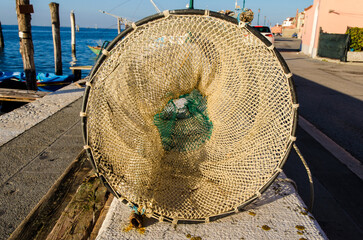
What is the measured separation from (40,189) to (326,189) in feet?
10.4

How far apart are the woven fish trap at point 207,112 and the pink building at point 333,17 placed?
2038 centimetres

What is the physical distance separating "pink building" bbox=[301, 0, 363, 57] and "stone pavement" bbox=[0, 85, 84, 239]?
19302mm

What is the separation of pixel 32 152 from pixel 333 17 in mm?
21935

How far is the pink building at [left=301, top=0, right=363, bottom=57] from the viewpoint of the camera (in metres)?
19.6

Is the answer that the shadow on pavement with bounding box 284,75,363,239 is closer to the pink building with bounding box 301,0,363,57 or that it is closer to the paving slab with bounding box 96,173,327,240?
the paving slab with bounding box 96,173,327,240

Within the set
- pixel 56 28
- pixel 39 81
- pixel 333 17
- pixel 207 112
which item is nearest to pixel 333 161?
pixel 207 112

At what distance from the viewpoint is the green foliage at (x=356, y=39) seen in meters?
17.8

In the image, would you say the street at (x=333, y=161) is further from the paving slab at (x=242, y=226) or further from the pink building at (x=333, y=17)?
the pink building at (x=333, y=17)

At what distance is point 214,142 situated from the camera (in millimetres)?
2918

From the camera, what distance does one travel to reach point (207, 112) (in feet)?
10.3

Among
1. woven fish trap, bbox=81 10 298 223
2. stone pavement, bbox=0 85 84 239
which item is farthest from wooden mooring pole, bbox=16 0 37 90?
woven fish trap, bbox=81 10 298 223

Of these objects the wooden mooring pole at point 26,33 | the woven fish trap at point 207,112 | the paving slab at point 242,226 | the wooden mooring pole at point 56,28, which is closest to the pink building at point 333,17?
the wooden mooring pole at point 56,28

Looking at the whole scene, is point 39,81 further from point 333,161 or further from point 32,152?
point 333,161

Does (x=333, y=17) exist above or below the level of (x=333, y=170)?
above
